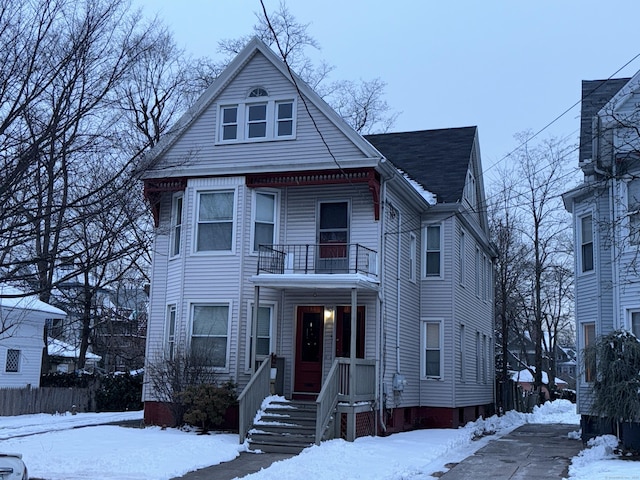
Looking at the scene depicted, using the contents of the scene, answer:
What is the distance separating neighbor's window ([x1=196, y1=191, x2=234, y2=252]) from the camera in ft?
65.0

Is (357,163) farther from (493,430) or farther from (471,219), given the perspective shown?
(493,430)

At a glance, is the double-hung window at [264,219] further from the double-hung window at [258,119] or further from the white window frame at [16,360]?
the white window frame at [16,360]

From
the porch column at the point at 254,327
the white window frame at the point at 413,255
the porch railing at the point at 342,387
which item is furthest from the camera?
the white window frame at the point at 413,255

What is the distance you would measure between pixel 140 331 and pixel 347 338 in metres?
21.8

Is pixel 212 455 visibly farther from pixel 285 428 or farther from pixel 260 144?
pixel 260 144

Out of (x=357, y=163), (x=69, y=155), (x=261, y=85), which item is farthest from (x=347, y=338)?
(x=69, y=155)

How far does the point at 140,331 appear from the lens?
38781mm

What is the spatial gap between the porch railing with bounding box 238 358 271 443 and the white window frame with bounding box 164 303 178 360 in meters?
3.12

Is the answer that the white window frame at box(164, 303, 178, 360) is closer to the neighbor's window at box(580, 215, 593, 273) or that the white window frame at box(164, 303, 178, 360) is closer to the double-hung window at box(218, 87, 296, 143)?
the double-hung window at box(218, 87, 296, 143)

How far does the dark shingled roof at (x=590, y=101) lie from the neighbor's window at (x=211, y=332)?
10.4 metres

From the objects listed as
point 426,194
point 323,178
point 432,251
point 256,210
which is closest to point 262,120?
point 256,210

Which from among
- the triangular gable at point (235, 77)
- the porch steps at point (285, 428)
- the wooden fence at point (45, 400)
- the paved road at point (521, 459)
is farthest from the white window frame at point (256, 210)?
the wooden fence at point (45, 400)

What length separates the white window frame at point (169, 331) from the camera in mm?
19984

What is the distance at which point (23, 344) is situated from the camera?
28.0m
